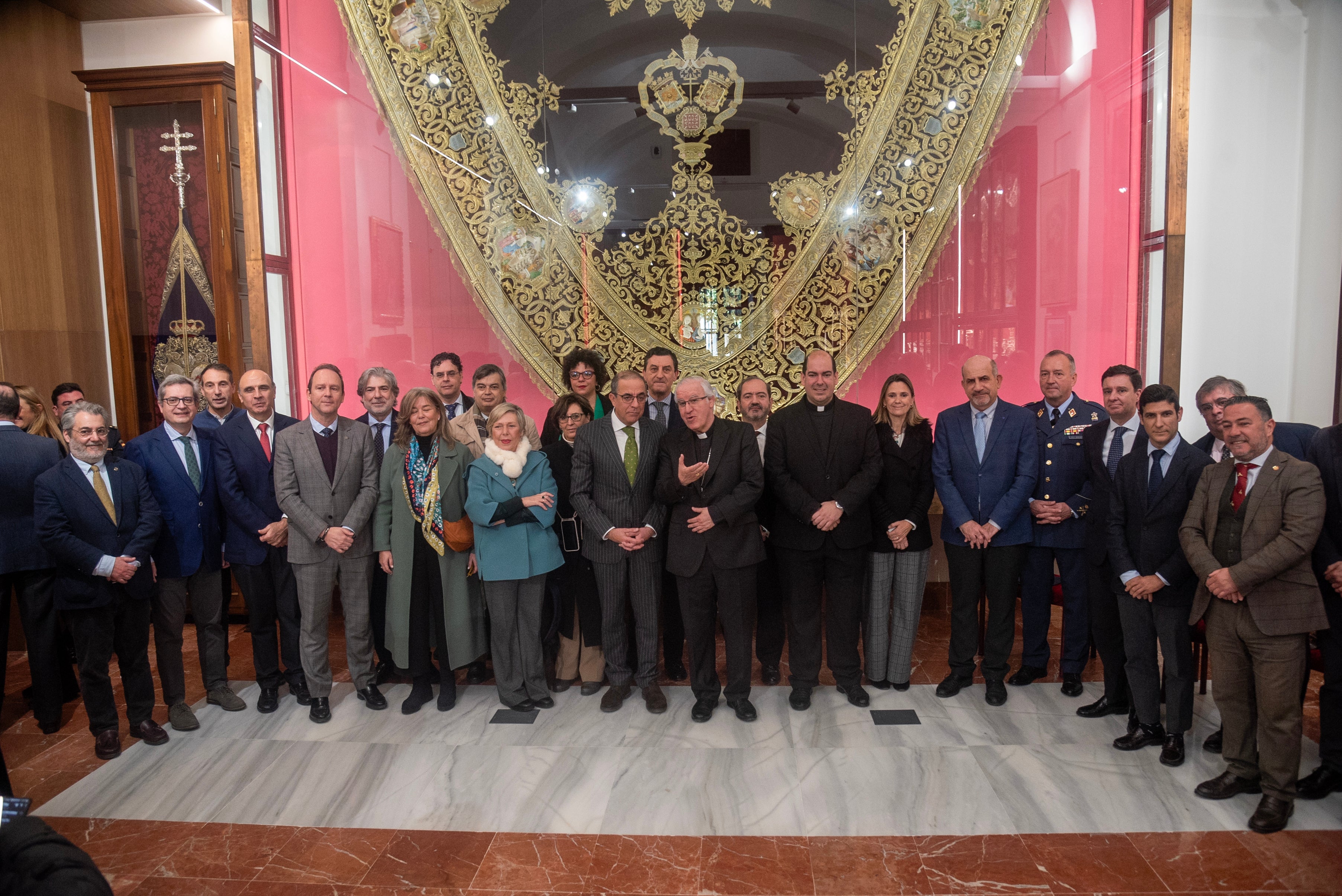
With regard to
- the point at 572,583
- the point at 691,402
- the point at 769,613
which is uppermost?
the point at 691,402

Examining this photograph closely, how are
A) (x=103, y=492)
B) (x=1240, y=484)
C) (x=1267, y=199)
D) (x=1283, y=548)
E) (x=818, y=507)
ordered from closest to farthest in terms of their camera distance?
(x=1283, y=548), (x=1240, y=484), (x=103, y=492), (x=818, y=507), (x=1267, y=199)

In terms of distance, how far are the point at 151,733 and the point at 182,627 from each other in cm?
49

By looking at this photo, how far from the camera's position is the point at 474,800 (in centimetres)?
303

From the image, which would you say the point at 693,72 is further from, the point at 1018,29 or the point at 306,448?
the point at 306,448

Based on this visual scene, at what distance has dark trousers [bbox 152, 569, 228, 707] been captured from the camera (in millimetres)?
3777

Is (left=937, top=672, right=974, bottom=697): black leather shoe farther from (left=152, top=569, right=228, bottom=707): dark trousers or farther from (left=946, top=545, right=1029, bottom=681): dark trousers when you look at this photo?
(left=152, top=569, right=228, bottom=707): dark trousers

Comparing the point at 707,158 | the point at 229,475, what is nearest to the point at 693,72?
the point at 707,158

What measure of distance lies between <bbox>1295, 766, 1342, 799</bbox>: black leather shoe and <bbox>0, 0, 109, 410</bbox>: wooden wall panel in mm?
7595

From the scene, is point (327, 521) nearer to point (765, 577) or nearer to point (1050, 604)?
point (765, 577)

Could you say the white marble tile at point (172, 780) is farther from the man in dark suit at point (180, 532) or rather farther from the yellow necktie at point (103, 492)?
the yellow necktie at point (103, 492)

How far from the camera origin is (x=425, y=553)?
3.83m

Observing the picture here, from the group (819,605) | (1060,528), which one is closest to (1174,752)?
(1060,528)

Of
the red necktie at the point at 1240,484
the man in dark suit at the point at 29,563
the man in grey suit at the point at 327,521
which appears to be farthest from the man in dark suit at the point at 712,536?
the man in dark suit at the point at 29,563

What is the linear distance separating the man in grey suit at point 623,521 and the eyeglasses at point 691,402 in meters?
0.20
